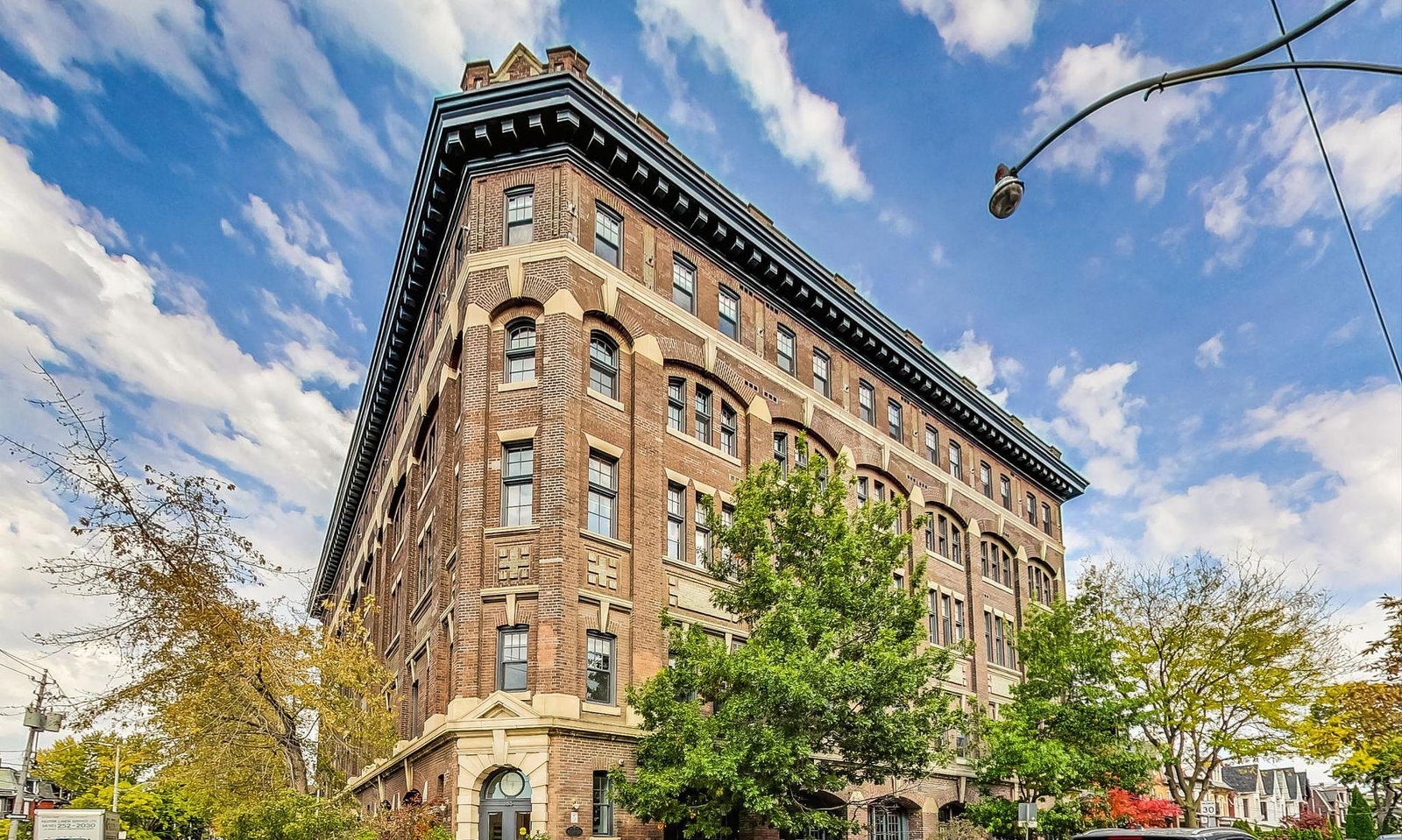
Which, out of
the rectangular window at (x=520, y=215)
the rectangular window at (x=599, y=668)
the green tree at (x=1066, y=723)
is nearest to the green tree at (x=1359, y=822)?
the green tree at (x=1066, y=723)

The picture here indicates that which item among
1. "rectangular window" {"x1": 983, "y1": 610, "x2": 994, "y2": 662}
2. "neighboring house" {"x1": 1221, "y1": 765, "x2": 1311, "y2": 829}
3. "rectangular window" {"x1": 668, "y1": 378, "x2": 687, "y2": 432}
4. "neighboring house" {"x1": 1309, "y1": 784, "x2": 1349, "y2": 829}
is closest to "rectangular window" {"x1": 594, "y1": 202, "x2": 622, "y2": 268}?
"rectangular window" {"x1": 668, "y1": 378, "x2": 687, "y2": 432}

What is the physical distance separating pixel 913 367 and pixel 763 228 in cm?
1122

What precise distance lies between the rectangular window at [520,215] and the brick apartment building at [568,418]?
56mm

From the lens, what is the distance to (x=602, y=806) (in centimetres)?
2427

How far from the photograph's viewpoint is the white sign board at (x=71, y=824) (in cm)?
3241

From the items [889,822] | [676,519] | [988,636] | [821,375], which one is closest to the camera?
[676,519]

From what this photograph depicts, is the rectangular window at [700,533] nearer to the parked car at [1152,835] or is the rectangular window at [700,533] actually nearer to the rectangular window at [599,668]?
the rectangular window at [599,668]

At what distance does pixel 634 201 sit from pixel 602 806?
15510mm

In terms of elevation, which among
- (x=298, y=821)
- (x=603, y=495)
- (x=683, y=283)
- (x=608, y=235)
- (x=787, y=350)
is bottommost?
(x=298, y=821)

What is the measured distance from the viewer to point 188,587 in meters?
23.1

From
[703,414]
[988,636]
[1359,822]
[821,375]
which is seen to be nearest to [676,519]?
[703,414]

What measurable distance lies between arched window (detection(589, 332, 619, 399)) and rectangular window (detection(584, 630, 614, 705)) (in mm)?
6133

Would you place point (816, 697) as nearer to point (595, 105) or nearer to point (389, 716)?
point (389, 716)

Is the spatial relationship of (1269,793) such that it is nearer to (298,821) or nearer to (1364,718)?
(1364,718)
